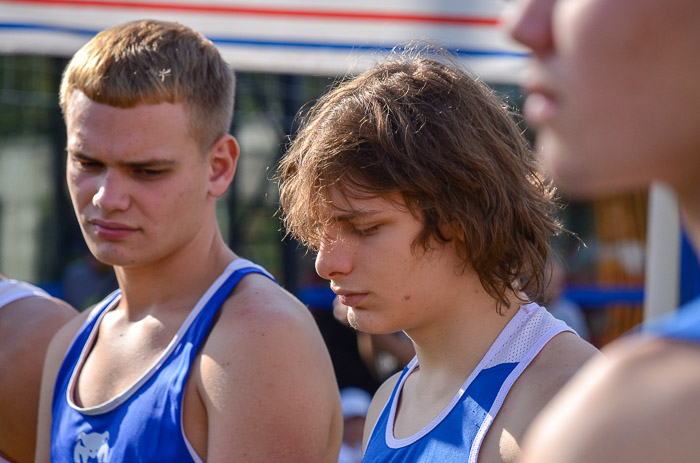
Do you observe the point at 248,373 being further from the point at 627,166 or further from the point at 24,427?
the point at 627,166

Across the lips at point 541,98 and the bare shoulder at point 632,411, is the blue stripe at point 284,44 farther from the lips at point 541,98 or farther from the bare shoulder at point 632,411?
the bare shoulder at point 632,411

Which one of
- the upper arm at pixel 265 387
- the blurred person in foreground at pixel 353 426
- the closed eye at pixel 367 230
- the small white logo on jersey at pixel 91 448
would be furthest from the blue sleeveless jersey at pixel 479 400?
the blurred person in foreground at pixel 353 426

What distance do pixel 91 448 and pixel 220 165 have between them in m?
0.81

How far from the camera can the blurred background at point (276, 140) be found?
11.9 ft

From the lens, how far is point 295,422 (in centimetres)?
181

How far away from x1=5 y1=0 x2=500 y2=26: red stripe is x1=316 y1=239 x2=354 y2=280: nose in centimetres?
218

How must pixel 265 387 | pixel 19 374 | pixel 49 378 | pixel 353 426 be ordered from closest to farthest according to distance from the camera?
pixel 265 387 < pixel 49 378 < pixel 19 374 < pixel 353 426

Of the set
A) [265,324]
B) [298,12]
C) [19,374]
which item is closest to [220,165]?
[265,324]

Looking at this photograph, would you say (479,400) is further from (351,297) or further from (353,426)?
(353,426)

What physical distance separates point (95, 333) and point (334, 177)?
1.04 meters

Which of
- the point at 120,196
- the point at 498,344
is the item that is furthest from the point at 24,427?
the point at 498,344

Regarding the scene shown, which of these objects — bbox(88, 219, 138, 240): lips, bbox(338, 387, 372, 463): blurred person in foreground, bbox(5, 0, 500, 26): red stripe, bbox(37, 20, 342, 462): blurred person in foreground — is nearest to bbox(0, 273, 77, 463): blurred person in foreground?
bbox(37, 20, 342, 462): blurred person in foreground

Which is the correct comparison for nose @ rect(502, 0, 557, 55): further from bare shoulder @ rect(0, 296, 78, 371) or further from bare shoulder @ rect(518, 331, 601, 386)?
bare shoulder @ rect(0, 296, 78, 371)

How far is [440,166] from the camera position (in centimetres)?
166
